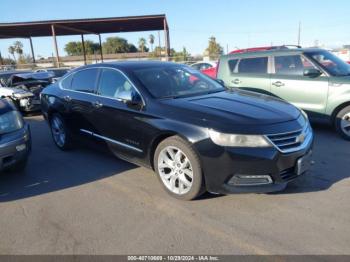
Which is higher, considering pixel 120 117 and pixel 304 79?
pixel 304 79

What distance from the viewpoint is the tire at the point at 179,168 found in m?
3.54

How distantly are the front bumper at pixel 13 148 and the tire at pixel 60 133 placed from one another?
121 centimetres

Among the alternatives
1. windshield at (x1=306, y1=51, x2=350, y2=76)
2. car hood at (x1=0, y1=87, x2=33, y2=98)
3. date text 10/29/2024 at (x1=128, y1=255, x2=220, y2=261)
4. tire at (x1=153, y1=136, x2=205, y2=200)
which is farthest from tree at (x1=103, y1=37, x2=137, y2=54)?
date text 10/29/2024 at (x1=128, y1=255, x2=220, y2=261)

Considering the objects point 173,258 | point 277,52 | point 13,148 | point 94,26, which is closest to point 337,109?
point 277,52

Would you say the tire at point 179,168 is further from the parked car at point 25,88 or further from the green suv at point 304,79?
the parked car at point 25,88

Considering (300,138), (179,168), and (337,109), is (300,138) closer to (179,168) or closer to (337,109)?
(179,168)

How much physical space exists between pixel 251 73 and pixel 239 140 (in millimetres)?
4362

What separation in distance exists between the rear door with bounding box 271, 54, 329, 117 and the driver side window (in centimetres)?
370

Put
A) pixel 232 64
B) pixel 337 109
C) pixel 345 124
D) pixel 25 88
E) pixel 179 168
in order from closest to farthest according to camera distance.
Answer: pixel 179 168 < pixel 345 124 < pixel 337 109 < pixel 232 64 < pixel 25 88

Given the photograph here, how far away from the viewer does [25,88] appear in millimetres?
10703

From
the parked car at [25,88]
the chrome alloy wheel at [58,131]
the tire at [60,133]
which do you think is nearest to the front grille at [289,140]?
the tire at [60,133]

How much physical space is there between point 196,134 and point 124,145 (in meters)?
1.35

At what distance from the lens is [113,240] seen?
3.06 metres

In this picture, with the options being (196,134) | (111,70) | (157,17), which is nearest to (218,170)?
(196,134)
